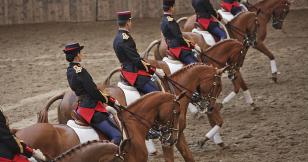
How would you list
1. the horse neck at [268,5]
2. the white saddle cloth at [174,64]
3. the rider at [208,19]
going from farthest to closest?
1. the horse neck at [268,5]
2. the rider at [208,19]
3. the white saddle cloth at [174,64]

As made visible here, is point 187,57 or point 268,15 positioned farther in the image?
point 268,15

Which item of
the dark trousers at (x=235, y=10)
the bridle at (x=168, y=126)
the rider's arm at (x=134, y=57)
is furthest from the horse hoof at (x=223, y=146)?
the dark trousers at (x=235, y=10)

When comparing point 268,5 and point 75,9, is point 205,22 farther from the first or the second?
point 75,9

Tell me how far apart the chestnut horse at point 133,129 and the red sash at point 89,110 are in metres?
0.33

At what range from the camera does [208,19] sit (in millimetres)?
12750

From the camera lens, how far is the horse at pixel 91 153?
589 cm

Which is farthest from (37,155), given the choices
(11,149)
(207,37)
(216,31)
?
(216,31)

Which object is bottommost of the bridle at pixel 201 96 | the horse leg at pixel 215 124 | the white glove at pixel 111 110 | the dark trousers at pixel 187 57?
the horse leg at pixel 215 124

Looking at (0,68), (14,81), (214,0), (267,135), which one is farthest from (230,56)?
(214,0)

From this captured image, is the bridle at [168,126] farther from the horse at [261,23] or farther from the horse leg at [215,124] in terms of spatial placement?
the horse at [261,23]

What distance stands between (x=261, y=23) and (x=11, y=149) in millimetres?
9199

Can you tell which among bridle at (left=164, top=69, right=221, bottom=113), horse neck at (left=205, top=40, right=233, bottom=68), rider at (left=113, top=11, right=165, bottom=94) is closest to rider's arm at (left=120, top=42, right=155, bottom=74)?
rider at (left=113, top=11, right=165, bottom=94)

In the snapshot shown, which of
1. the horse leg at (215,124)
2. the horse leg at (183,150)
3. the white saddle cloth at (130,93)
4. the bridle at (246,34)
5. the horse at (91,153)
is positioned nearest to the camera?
the horse at (91,153)

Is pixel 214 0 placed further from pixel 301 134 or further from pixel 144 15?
pixel 301 134
